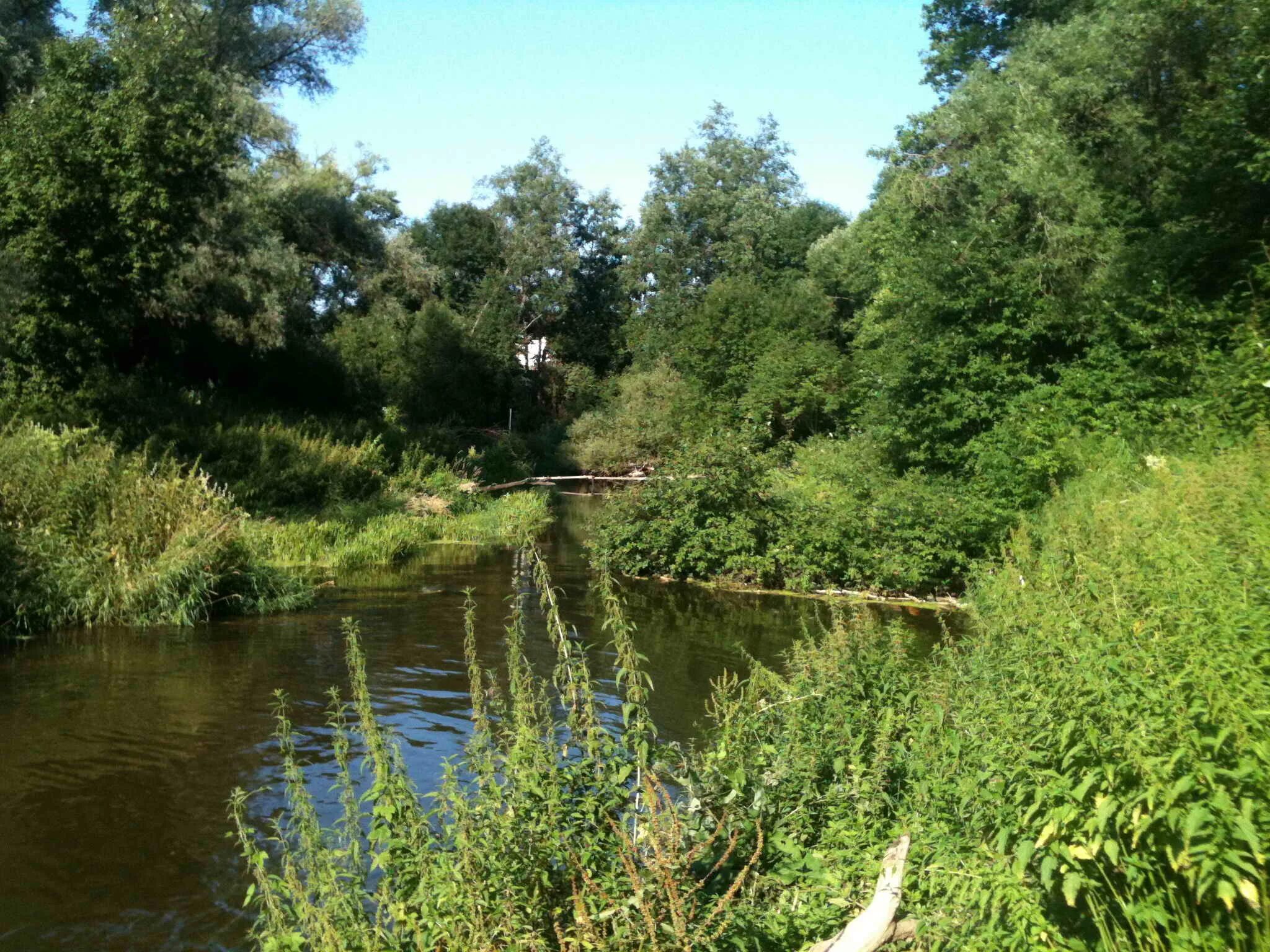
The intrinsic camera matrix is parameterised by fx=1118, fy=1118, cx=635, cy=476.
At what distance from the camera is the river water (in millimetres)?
6328

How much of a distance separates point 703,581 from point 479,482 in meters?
12.0

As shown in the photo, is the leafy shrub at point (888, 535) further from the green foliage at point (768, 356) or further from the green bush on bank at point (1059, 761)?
the green foliage at point (768, 356)

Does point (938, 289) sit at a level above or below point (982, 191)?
below

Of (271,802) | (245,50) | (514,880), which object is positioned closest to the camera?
(514,880)

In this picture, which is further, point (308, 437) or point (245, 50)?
point (245, 50)

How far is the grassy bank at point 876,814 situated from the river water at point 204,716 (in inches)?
39.6

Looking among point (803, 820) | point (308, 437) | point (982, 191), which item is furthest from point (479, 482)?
point (803, 820)

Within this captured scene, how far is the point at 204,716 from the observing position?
9.70 metres

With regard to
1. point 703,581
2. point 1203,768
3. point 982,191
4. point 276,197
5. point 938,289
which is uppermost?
point 276,197

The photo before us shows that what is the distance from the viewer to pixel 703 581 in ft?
56.6

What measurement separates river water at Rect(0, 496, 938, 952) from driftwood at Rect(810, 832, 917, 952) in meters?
3.59

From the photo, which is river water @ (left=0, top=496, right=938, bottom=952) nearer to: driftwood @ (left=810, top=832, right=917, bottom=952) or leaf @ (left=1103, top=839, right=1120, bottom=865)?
driftwood @ (left=810, top=832, right=917, bottom=952)

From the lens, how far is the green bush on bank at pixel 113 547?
12.4 meters

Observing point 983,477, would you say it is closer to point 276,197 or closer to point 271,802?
point 271,802
